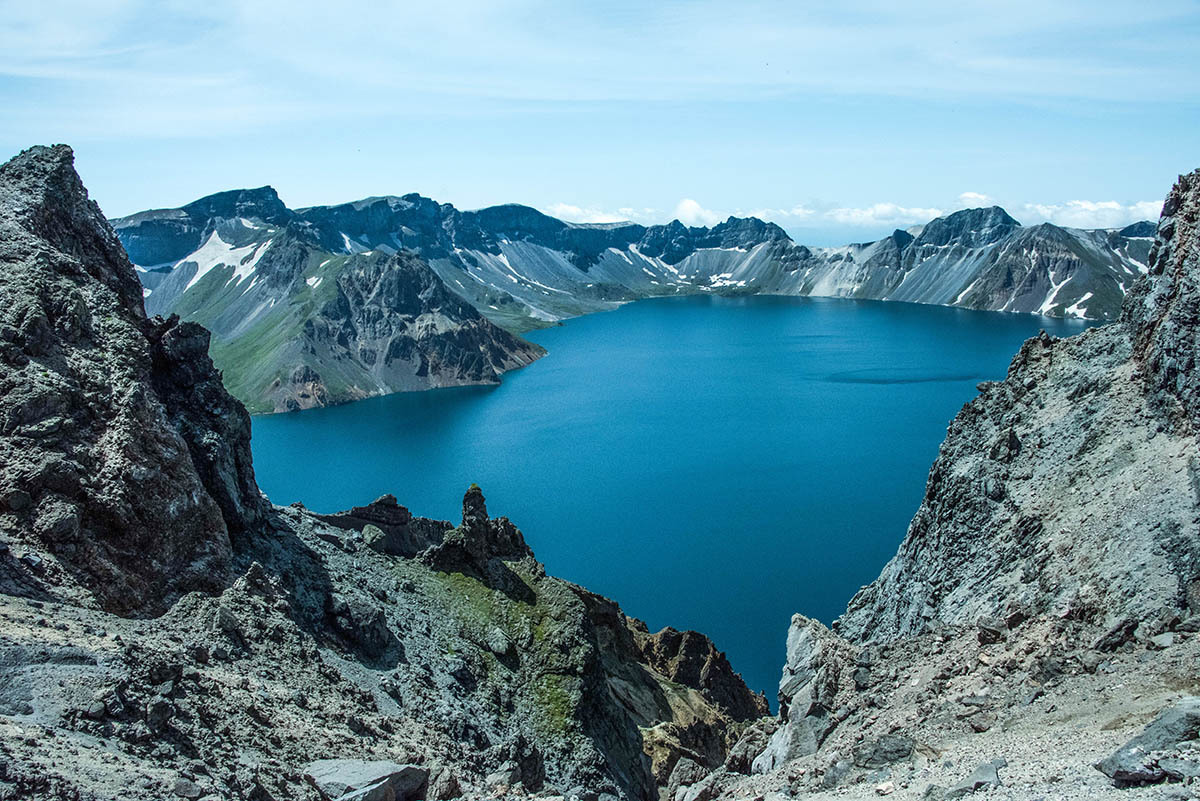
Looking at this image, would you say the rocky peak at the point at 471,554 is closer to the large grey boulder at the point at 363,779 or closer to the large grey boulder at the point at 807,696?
the large grey boulder at the point at 807,696

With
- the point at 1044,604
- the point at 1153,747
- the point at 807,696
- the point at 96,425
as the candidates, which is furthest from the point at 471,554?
the point at 1153,747

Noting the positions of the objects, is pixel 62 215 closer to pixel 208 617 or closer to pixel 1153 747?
pixel 208 617

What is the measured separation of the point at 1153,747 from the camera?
1844cm

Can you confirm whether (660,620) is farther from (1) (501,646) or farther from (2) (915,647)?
(2) (915,647)

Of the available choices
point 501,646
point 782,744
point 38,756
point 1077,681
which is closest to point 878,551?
point 501,646

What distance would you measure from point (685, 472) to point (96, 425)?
297ft

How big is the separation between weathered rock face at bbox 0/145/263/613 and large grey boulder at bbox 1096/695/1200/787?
2930 cm

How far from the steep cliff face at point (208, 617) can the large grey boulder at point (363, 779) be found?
0.08 m

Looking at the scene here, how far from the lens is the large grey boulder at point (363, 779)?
2347cm

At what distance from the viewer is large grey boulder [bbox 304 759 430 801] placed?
77.0 ft

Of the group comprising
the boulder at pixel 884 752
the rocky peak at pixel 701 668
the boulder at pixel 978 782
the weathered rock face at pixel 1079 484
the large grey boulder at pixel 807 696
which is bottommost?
the rocky peak at pixel 701 668

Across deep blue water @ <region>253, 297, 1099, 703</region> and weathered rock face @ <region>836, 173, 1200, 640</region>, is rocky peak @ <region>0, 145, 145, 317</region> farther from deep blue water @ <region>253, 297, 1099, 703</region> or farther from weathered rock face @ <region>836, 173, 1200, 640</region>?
deep blue water @ <region>253, 297, 1099, 703</region>

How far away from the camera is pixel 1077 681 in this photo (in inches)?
1014

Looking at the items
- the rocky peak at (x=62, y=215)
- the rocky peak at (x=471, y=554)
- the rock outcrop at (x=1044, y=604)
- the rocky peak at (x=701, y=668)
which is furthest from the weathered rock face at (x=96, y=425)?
the rocky peak at (x=701, y=668)
